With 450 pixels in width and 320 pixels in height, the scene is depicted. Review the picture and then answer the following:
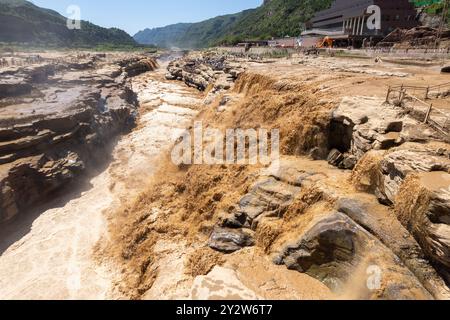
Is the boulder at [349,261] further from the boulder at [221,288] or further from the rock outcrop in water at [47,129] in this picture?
the rock outcrop in water at [47,129]

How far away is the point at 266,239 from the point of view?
11.8 metres

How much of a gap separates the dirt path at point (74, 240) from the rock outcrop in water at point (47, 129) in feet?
4.91

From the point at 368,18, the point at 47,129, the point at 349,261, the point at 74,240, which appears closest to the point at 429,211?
the point at 349,261

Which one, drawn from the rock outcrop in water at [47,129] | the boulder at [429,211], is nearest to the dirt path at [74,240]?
the rock outcrop in water at [47,129]

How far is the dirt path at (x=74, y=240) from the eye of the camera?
13.0 m

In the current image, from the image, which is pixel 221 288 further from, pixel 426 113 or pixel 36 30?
pixel 36 30

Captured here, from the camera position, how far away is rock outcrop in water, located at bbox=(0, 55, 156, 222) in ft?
59.7

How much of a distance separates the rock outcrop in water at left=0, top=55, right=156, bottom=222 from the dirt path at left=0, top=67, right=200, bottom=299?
150 cm

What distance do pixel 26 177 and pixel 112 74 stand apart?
3382cm

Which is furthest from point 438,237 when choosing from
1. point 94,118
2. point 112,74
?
point 112,74

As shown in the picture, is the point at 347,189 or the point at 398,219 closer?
the point at 398,219
